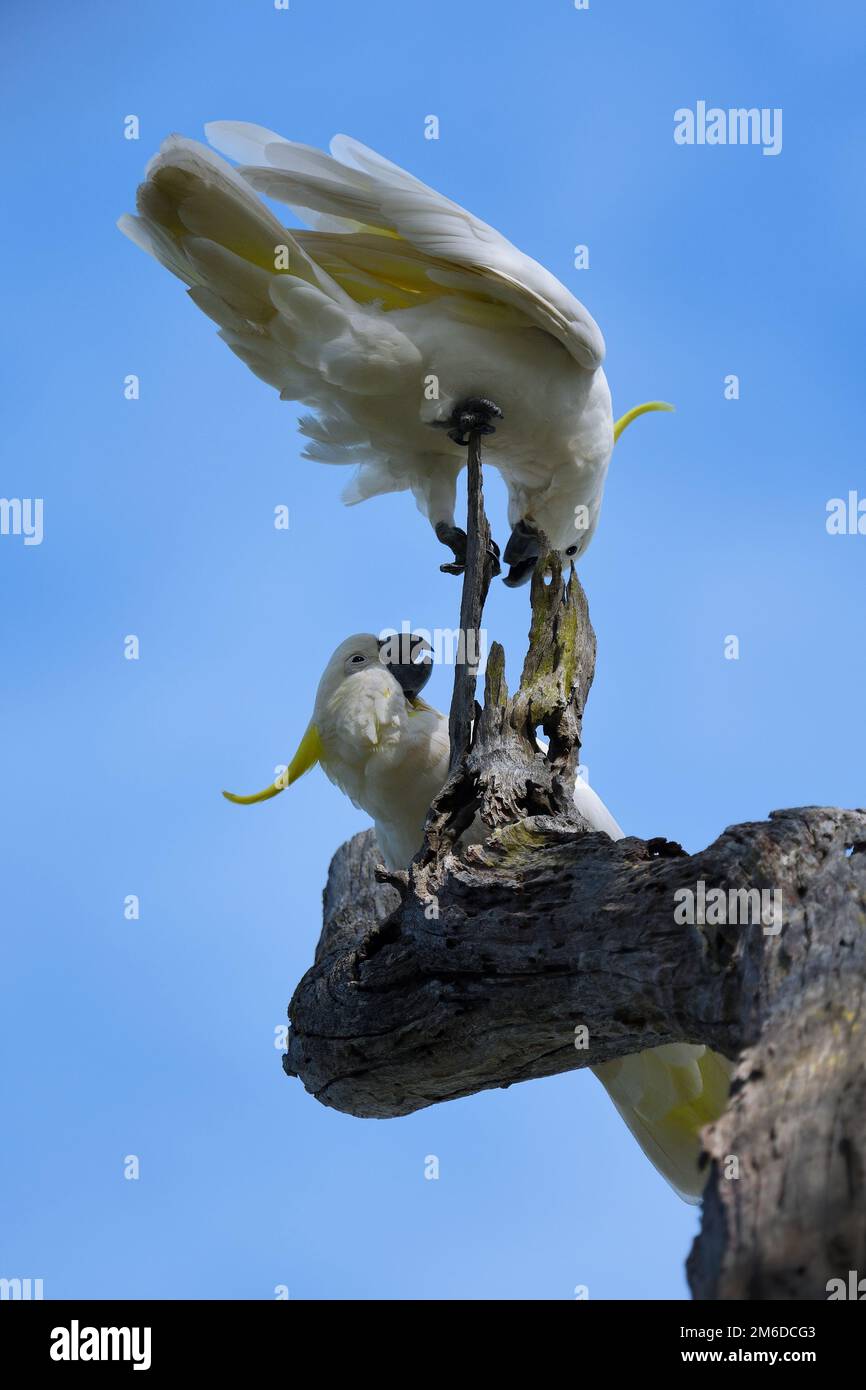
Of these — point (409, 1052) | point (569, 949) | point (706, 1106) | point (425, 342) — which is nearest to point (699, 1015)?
point (569, 949)

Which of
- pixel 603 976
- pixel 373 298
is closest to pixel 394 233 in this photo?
pixel 373 298

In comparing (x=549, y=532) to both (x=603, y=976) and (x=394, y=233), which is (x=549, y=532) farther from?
(x=603, y=976)

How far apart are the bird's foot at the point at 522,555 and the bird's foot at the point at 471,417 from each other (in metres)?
0.57

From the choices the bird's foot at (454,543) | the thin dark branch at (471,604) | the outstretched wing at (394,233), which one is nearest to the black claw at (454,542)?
the bird's foot at (454,543)

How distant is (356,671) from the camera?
425 centimetres

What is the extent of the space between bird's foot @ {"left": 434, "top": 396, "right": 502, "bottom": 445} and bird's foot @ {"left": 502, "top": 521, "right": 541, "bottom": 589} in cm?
57

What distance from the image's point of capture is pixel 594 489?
4.82 meters

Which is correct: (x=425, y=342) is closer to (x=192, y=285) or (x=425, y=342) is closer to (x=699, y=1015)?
(x=192, y=285)

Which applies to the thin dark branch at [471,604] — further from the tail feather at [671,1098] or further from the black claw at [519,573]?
the tail feather at [671,1098]

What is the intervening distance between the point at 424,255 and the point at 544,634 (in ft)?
4.23

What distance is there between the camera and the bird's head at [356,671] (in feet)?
14.0

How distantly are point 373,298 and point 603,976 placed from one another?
2.50 metres
